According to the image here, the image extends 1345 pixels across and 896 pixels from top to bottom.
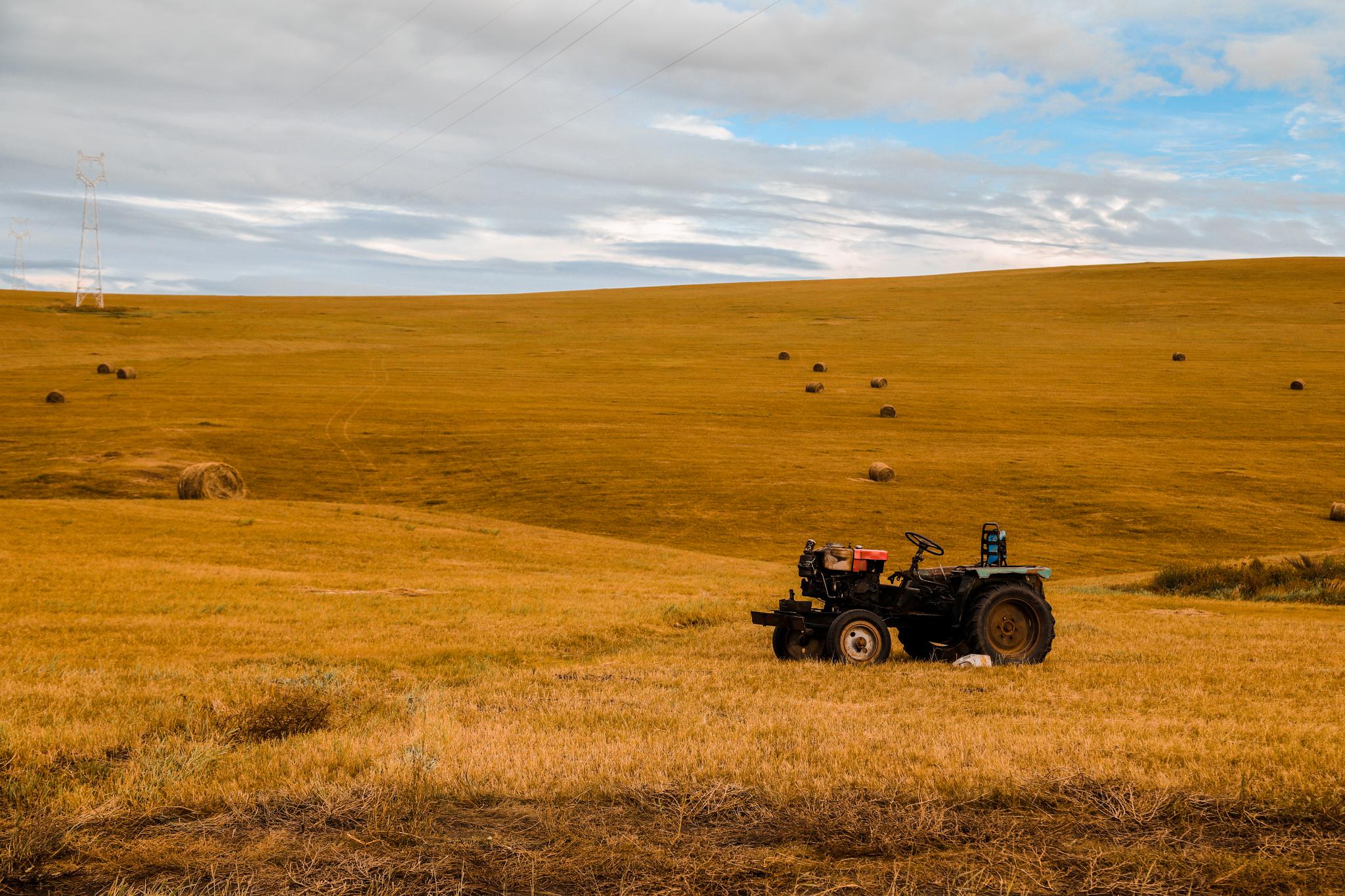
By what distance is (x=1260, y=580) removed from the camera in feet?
88.1

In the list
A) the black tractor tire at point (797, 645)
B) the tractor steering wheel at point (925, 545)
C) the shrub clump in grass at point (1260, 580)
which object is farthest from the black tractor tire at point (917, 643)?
the shrub clump in grass at point (1260, 580)

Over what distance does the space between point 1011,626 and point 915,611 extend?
1.25m

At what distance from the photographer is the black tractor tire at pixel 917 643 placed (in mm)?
14141

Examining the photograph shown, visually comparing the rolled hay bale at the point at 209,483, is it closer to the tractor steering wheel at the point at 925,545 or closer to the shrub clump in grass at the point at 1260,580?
the tractor steering wheel at the point at 925,545

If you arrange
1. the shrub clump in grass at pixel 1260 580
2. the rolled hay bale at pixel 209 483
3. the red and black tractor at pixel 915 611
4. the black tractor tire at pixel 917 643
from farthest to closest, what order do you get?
the rolled hay bale at pixel 209 483 < the shrub clump in grass at pixel 1260 580 < the black tractor tire at pixel 917 643 < the red and black tractor at pixel 915 611

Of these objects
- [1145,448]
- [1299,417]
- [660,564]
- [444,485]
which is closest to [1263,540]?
[1145,448]

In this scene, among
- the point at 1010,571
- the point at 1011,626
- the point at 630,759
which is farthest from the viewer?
the point at 1010,571

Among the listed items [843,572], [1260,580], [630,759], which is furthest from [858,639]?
[1260,580]

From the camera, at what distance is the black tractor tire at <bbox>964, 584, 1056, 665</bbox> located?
13266 mm

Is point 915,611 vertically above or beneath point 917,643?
above

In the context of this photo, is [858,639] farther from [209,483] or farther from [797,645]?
[209,483]

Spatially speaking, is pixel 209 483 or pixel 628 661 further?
pixel 209 483

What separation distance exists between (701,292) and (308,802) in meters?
132

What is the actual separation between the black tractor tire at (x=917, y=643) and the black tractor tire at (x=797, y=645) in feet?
3.98
